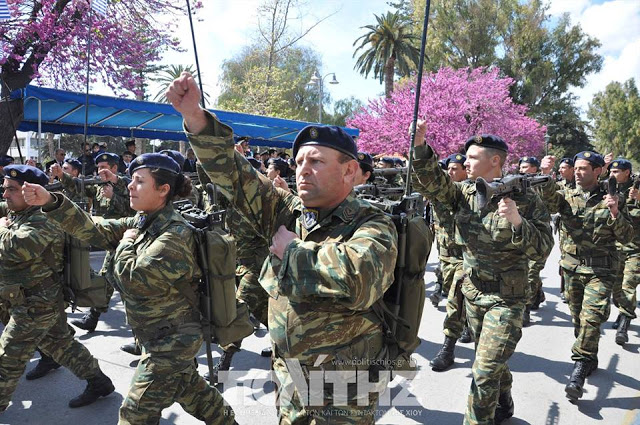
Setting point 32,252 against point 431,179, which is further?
point 32,252

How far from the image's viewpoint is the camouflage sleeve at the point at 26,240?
3.84 meters

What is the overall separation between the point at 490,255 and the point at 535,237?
398 millimetres

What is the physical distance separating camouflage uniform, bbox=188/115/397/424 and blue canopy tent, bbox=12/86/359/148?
29.0 ft

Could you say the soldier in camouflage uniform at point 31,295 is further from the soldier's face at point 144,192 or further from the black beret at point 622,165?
the black beret at point 622,165

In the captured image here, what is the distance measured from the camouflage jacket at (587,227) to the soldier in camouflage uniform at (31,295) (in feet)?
14.0

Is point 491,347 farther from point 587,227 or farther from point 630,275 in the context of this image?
point 630,275

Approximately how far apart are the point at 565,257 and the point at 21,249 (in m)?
4.84

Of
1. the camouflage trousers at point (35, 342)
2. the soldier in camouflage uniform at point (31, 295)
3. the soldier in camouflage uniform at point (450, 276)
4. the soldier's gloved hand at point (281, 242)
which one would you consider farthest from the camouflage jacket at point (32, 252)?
the soldier in camouflage uniform at point (450, 276)

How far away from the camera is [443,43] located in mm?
35844

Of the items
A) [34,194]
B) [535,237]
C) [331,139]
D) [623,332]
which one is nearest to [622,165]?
[623,332]

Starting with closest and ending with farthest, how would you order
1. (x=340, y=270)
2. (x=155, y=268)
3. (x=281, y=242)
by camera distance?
(x=340, y=270), (x=281, y=242), (x=155, y=268)

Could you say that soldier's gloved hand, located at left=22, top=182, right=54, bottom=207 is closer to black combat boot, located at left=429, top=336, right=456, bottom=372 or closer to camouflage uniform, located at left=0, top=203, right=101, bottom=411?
camouflage uniform, located at left=0, top=203, right=101, bottom=411

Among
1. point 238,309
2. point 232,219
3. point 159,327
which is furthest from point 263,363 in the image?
point 159,327

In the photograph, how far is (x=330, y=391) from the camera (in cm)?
228
